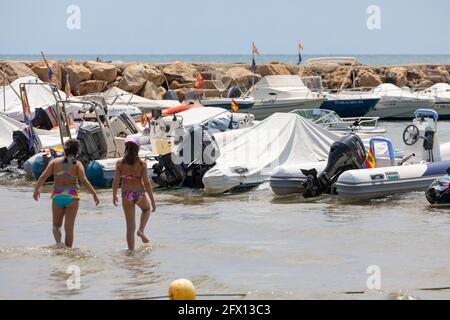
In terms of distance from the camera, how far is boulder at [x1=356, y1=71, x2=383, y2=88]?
52.1 metres

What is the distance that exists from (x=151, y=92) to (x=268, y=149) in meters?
24.9

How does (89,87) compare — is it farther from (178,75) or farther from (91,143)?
(91,143)

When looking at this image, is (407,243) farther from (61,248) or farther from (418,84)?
(418,84)

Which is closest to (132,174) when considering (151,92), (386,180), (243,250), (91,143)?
(243,250)

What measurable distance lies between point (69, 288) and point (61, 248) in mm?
1990

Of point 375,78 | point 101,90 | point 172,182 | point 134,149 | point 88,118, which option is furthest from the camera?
point 375,78

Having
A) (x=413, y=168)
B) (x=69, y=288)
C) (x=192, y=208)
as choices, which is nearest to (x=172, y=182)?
(x=192, y=208)

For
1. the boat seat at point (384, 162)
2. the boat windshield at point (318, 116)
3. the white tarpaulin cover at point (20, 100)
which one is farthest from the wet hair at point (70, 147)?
the white tarpaulin cover at point (20, 100)

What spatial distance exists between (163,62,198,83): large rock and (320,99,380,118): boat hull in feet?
33.4

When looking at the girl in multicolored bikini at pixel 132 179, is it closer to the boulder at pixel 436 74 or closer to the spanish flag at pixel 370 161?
the spanish flag at pixel 370 161

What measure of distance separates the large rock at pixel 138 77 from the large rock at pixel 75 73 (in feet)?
5.42

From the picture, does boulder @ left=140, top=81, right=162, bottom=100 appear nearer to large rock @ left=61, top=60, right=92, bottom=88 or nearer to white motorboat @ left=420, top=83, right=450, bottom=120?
large rock @ left=61, top=60, right=92, bottom=88

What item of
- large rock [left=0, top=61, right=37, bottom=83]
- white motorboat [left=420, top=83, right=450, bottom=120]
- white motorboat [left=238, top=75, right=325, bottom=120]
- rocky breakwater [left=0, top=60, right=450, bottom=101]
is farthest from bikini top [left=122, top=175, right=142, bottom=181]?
white motorboat [left=420, top=83, right=450, bottom=120]

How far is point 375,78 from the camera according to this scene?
52.5 m
